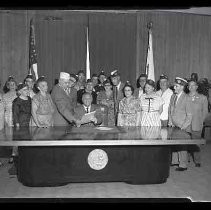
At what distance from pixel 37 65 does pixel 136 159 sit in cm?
472

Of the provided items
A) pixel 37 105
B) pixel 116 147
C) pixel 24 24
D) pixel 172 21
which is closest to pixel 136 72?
pixel 172 21

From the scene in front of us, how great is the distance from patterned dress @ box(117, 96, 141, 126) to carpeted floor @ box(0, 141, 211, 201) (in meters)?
0.97

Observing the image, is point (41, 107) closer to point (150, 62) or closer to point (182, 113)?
point (182, 113)

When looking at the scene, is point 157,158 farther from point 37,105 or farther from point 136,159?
point 37,105

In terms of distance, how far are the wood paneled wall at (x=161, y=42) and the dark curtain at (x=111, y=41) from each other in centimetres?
23

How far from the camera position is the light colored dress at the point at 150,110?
16.5 feet

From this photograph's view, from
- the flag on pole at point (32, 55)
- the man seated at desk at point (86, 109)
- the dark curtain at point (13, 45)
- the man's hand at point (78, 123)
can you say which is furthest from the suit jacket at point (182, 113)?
the dark curtain at point (13, 45)

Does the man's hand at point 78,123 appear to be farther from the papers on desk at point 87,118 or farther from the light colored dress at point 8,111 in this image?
the light colored dress at point 8,111

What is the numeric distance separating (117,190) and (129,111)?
1.28 m

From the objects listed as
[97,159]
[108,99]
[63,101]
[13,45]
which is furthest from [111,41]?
[97,159]

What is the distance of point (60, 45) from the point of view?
8188 millimetres

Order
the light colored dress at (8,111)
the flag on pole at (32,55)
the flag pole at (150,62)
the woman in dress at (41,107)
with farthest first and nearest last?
the flag pole at (150,62)
the flag on pole at (32,55)
the light colored dress at (8,111)
the woman in dress at (41,107)

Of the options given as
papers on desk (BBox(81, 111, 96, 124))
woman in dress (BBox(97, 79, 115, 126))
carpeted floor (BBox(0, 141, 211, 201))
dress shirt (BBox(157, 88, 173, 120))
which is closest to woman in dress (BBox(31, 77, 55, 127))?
papers on desk (BBox(81, 111, 96, 124))

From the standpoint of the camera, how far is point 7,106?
550cm
